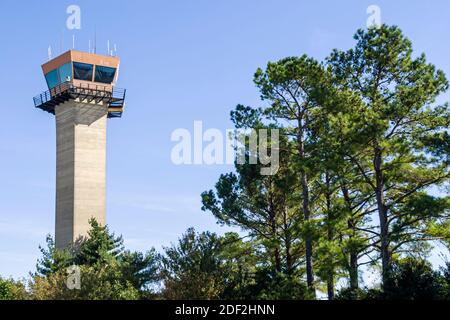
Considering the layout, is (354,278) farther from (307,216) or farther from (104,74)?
(104,74)

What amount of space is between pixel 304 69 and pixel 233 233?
11.7 metres

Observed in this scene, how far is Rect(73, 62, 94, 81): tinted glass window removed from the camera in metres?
62.3

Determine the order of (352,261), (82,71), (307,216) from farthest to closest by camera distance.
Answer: (82,71) < (307,216) < (352,261)

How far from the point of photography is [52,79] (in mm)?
63906

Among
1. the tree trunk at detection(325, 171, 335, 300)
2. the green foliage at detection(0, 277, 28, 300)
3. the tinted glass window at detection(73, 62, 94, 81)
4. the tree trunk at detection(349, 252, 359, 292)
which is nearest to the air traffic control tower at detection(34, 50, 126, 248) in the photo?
the tinted glass window at detection(73, 62, 94, 81)

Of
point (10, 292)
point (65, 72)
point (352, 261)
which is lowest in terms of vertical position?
point (10, 292)

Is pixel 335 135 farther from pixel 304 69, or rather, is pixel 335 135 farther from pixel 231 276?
pixel 231 276

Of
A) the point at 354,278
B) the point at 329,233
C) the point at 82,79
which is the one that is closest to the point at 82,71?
the point at 82,79

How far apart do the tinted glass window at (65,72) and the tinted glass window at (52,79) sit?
67cm

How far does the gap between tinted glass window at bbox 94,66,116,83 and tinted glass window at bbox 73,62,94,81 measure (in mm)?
594

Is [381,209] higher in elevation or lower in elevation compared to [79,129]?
lower

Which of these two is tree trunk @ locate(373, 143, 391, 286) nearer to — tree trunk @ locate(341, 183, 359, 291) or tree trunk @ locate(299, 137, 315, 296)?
tree trunk @ locate(341, 183, 359, 291)

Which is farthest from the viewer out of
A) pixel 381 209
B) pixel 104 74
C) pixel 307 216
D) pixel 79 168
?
pixel 104 74

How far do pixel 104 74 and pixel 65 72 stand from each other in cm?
360
